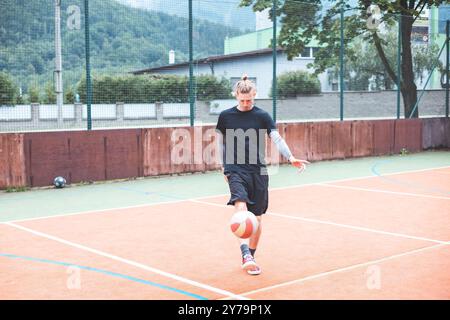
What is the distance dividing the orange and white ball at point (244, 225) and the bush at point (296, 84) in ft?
41.7

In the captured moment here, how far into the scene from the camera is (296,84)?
20781mm

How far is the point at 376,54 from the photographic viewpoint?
80.8 ft

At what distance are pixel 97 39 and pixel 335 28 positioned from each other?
8.18m

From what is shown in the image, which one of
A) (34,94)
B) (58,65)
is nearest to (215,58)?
(58,65)

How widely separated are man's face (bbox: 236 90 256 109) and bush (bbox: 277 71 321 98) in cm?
1222

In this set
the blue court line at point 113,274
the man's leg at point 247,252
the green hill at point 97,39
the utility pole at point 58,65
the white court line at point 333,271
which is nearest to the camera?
the blue court line at point 113,274

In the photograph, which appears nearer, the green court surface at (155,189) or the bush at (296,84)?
the green court surface at (155,189)

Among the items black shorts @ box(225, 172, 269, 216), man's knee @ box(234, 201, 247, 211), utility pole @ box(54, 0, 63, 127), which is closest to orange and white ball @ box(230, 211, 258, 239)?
man's knee @ box(234, 201, 247, 211)

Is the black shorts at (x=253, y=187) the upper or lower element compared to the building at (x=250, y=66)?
lower

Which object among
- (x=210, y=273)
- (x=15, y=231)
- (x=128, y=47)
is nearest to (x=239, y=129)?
(x=210, y=273)

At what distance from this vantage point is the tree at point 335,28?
Result: 19859mm

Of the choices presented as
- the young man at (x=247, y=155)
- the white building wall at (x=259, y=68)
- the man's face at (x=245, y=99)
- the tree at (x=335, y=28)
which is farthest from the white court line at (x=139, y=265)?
the tree at (x=335, y=28)

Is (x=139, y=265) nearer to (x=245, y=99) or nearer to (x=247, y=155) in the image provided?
(x=247, y=155)

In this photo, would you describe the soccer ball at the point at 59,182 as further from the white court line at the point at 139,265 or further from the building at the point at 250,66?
the white court line at the point at 139,265
